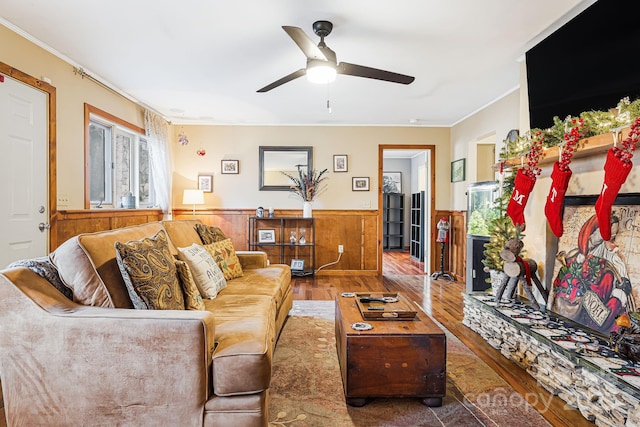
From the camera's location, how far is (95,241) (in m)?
1.70

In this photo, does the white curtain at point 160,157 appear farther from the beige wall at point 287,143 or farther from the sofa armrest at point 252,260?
the sofa armrest at point 252,260

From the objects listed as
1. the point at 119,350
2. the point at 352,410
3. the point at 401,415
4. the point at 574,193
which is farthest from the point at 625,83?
the point at 119,350

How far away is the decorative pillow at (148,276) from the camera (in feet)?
5.37

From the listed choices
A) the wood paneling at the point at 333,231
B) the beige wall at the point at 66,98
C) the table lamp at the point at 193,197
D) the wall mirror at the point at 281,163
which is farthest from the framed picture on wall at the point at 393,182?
the beige wall at the point at 66,98

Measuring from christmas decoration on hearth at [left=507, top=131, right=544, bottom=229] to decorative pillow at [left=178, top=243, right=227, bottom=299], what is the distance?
2.27 meters

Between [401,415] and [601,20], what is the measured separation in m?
2.60

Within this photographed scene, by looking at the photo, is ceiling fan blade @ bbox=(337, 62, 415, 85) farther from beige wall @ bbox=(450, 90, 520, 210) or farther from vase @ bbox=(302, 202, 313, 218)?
vase @ bbox=(302, 202, 313, 218)

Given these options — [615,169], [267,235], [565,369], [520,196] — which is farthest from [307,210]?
[615,169]

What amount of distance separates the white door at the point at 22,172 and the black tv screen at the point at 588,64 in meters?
4.09

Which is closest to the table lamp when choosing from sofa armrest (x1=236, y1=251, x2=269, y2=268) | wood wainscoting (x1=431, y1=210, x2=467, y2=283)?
sofa armrest (x1=236, y1=251, x2=269, y2=268)

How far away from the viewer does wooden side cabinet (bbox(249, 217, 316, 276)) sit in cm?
570

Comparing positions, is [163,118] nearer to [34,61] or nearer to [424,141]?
[34,61]

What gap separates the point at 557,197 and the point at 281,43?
2.36 m

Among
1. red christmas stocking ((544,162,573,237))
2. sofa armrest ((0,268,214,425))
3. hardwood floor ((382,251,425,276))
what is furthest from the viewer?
hardwood floor ((382,251,425,276))
